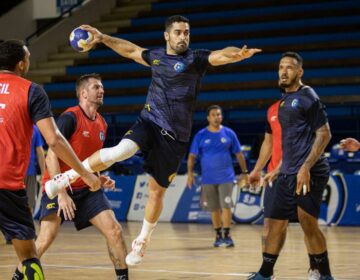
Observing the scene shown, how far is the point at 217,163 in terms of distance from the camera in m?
15.0

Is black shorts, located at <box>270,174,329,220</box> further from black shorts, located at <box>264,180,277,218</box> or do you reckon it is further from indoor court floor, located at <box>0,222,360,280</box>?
indoor court floor, located at <box>0,222,360,280</box>

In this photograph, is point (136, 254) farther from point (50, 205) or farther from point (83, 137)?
point (83, 137)

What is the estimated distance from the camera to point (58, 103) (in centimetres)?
2523

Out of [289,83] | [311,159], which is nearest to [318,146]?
[311,159]

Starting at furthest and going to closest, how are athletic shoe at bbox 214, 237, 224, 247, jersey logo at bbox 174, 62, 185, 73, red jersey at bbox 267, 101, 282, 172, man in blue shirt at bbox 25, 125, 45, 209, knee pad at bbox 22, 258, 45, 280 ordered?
1. athletic shoe at bbox 214, 237, 224, 247
2. man in blue shirt at bbox 25, 125, 45, 209
3. red jersey at bbox 267, 101, 282, 172
4. jersey logo at bbox 174, 62, 185, 73
5. knee pad at bbox 22, 258, 45, 280

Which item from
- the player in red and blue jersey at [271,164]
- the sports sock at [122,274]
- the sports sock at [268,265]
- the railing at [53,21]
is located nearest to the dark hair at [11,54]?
the sports sock at [122,274]

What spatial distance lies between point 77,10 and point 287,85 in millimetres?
20411

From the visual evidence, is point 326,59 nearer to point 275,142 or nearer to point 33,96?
point 275,142

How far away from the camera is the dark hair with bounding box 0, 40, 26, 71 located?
6358mm

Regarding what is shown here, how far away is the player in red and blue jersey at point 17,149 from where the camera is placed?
6199 mm

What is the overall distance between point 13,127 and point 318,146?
3315 mm

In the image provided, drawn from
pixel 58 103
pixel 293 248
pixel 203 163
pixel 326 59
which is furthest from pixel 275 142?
pixel 58 103

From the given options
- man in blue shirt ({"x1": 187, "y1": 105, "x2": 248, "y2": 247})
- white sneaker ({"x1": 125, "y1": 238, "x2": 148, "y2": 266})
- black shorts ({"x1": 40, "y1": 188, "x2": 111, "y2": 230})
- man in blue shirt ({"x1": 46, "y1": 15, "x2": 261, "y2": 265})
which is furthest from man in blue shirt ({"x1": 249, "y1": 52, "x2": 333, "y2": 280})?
man in blue shirt ({"x1": 187, "y1": 105, "x2": 248, "y2": 247})

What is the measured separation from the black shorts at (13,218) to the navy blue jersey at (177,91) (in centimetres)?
239
